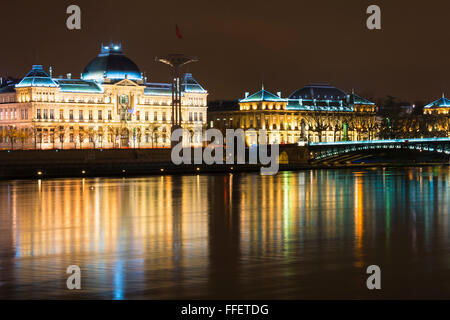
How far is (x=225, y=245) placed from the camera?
2869cm

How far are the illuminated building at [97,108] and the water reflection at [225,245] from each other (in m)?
85.6

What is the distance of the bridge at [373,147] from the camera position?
108 meters

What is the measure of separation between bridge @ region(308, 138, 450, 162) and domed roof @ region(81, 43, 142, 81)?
1912 inches

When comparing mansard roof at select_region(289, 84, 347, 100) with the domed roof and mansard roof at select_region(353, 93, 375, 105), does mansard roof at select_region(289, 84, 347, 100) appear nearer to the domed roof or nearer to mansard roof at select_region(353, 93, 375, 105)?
mansard roof at select_region(353, 93, 375, 105)

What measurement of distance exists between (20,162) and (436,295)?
8156 cm

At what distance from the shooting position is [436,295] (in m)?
20.5

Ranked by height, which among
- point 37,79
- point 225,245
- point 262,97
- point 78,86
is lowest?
point 225,245

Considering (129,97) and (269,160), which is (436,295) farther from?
(129,97)

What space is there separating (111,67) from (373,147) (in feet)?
193

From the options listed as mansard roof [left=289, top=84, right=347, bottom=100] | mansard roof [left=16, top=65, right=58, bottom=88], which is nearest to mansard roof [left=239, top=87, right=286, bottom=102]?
mansard roof [left=289, top=84, right=347, bottom=100]


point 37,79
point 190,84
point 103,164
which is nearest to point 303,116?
point 190,84

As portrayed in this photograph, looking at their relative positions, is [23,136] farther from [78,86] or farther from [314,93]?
[314,93]

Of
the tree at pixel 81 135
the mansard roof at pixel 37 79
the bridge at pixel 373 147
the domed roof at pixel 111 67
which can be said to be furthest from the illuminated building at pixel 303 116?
the bridge at pixel 373 147

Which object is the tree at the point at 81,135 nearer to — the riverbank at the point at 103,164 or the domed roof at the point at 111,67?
the domed roof at the point at 111,67
